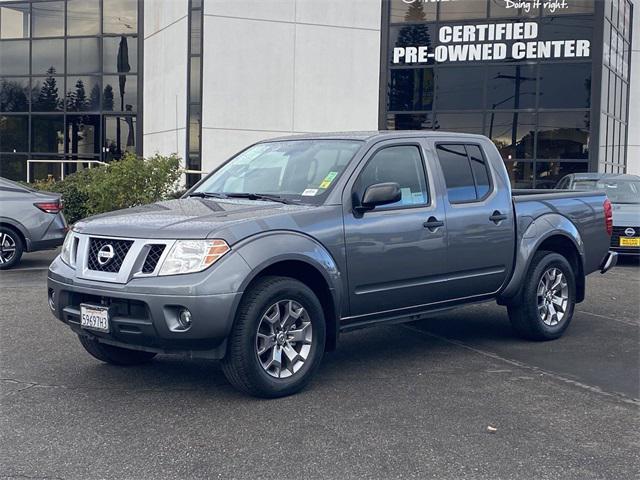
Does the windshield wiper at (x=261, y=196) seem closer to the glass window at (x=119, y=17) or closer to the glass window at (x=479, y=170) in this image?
the glass window at (x=479, y=170)

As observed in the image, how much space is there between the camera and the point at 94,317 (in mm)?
5449

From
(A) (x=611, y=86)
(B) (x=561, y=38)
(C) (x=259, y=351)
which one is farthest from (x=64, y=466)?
(A) (x=611, y=86)

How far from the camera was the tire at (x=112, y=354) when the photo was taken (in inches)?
248

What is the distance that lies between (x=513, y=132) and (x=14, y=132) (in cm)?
1681

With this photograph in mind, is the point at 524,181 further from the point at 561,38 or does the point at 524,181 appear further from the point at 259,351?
the point at 259,351

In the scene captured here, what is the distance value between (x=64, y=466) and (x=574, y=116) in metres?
21.3

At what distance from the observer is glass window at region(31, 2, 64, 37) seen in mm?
28094

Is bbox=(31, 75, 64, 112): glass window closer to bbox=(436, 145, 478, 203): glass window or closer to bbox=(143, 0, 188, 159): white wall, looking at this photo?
bbox=(143, 0, 188, 159): white wall

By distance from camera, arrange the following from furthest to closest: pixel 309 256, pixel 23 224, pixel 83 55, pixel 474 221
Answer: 1. pixel 83 55
2. pixel 23 224
3. pixel 474 221
4. pixel 309 256

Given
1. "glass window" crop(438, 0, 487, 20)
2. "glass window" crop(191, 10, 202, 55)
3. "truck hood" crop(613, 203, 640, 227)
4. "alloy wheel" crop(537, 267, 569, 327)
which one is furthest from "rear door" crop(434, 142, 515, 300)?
"glass window" crop(438, 0, 487, 20)

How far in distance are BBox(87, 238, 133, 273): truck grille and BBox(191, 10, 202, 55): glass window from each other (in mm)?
18554

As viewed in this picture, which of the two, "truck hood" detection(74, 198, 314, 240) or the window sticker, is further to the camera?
the window sticker

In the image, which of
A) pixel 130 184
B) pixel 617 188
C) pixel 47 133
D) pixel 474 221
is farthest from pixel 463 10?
pixel 474 221

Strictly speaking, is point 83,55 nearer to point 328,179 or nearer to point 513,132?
point 513,132
